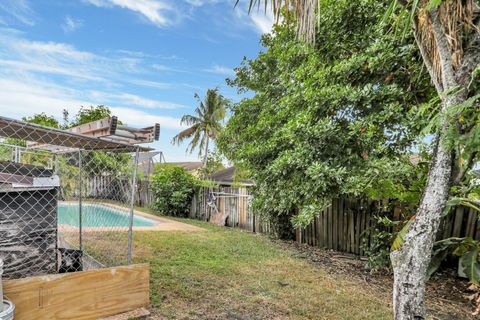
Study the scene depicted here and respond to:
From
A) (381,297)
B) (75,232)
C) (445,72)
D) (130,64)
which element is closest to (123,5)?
(130,64)

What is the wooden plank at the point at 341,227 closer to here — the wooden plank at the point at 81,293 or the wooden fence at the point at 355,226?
the wooden fence at the point at 355,226

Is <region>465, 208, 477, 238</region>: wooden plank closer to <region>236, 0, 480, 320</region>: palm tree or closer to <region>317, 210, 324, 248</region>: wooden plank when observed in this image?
<region>236, 0, 480, 320</region>: palm tree

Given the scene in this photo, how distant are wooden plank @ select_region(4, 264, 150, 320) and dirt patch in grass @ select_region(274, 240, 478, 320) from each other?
3220mm

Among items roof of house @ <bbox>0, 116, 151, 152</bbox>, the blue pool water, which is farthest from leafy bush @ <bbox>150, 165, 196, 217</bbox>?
roof of house @ <bbox>0, 116, 151, 152</bbox>

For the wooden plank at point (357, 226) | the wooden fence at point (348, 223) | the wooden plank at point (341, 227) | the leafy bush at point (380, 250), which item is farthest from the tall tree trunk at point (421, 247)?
the wooden plank at point (341, 227)

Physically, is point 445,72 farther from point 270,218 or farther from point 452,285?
point 270,218

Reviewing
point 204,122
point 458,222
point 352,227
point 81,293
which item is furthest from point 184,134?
point 81,293

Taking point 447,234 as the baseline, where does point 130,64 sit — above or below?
above

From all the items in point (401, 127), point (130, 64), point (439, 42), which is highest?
point (130, 64)

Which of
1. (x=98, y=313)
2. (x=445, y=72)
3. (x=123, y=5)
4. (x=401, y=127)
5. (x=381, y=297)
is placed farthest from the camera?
(x=123, y=5)

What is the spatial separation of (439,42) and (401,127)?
1.95m

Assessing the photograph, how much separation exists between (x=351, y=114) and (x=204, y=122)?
2228 centimetres

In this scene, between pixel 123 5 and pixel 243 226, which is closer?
pixel 123 5

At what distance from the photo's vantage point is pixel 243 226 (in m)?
9.59
